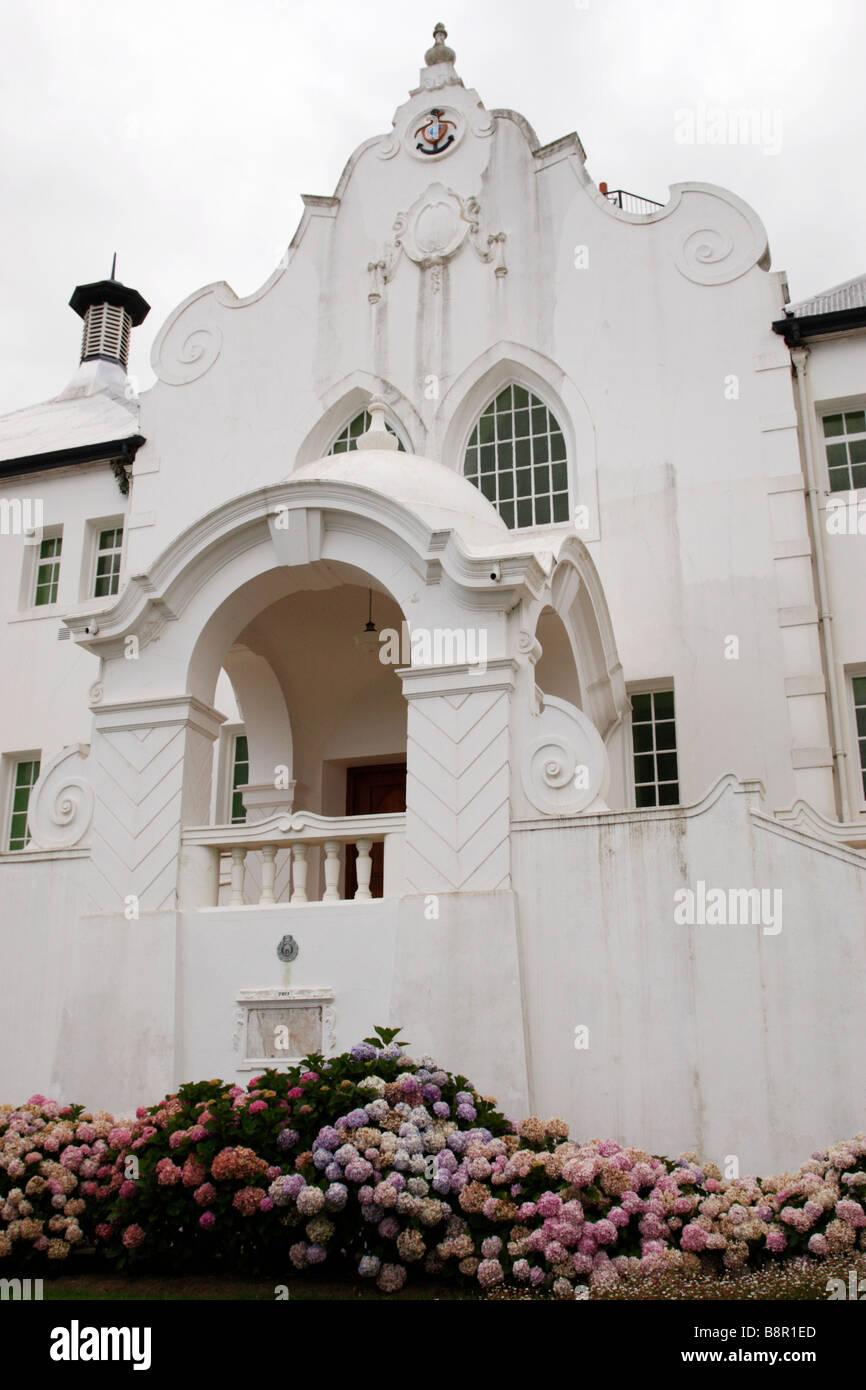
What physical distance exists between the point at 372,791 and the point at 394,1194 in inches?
326

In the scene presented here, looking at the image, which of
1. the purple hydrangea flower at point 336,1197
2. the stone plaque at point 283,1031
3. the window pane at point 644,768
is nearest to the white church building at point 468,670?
the stone plaque at point 283,1031

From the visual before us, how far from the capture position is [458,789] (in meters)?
11.0

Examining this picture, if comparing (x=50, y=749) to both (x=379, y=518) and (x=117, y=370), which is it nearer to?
(x=379, y=518)

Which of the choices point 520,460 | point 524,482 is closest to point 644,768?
point 524,482

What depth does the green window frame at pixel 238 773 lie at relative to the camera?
56.6 feet

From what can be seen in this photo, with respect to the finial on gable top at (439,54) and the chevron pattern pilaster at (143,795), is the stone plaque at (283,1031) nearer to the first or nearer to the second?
the chevron pattern pilaster at (143,795)

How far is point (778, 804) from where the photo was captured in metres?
14.3

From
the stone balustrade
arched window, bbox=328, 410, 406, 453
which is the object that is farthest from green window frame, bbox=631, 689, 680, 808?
arched window, bbox=328, 410, 406, 453

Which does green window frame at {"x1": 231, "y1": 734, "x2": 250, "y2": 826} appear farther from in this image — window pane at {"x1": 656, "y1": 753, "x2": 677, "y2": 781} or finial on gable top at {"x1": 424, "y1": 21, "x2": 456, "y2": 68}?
finial on gable top at {"x1": 424, "y1": 21, "x2": 456, "y2": 68}

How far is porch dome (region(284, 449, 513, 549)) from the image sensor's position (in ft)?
39.0

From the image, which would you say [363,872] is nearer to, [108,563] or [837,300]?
[108,563]

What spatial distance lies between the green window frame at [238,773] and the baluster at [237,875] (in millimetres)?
5452
